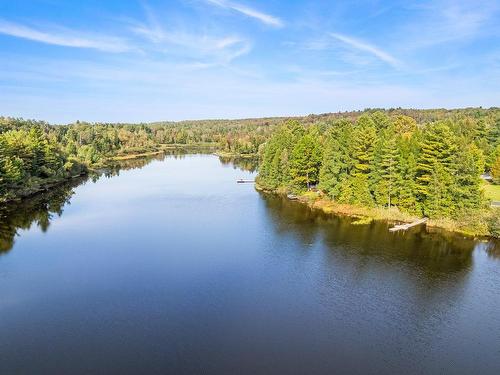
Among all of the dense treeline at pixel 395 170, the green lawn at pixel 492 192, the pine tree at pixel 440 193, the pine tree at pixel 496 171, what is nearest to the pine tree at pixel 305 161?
the dense treeline at pixel 395 170

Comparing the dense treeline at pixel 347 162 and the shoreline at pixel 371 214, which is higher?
the dense treeline at pixel 347 162

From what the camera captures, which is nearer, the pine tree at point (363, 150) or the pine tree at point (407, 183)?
the pine tree at point (407, 183)

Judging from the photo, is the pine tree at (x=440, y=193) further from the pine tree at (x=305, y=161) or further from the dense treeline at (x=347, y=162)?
the pine tree at (x=305, y=161)

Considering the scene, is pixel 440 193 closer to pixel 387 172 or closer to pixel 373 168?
pixel 387 172

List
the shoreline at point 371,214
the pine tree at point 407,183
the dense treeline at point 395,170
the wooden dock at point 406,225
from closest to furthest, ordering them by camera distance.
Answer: the shoreline at point 371,214
the wooden dock at point 406,225
the dense treeline at point 395,170
the pine tree at point 407,183

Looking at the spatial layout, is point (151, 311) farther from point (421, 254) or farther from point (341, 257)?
point (421, 254)

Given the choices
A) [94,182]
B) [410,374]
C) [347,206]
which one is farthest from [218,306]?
[94,182]
